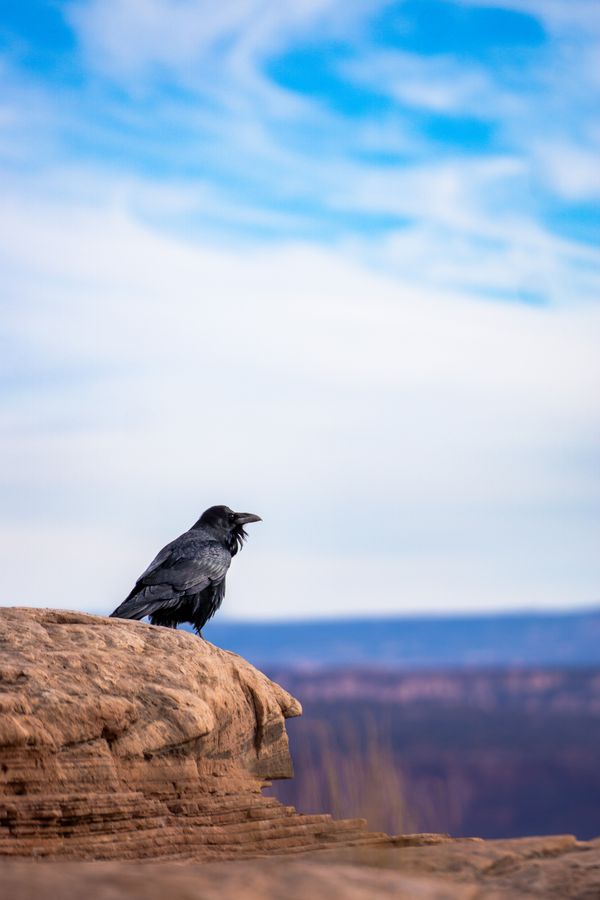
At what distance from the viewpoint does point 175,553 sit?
1622 centimetres

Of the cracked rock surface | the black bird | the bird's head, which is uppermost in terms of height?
the bird's head

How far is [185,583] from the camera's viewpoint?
15.8 m

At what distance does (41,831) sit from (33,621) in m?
3.34

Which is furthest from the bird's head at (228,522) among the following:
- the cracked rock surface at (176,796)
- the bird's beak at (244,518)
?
the cracked rock surface at (176,796)

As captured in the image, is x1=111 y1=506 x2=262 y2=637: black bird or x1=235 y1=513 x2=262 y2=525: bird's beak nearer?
x1=111 y1=506 x2=262 y2=637: black bird

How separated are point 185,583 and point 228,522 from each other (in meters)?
1.99

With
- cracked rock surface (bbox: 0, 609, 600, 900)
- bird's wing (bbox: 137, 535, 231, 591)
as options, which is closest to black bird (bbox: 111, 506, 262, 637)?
bird's wing (bbox: 137, 535, 231, 591)

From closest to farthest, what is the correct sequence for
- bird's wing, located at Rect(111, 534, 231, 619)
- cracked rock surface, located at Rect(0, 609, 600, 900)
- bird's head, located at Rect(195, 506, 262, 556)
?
cracked rock surface, located at Rect(0, 609, 600, 900), bird's wing, located at Rect(111, 534, 231, 619), bird's head, located at Rect(195, 506, 262, 556)

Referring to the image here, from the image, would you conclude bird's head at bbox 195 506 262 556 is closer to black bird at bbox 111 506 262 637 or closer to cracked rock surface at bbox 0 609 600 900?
black bird at bbox 111 506 262 637

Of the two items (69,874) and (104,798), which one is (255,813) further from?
(69,874)

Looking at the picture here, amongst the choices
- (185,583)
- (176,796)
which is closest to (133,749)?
(176,796)

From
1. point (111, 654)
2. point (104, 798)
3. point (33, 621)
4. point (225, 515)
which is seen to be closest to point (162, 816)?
point (104, 798)

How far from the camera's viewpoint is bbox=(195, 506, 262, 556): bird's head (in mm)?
17453

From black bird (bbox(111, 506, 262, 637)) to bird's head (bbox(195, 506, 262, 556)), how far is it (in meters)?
0.08
